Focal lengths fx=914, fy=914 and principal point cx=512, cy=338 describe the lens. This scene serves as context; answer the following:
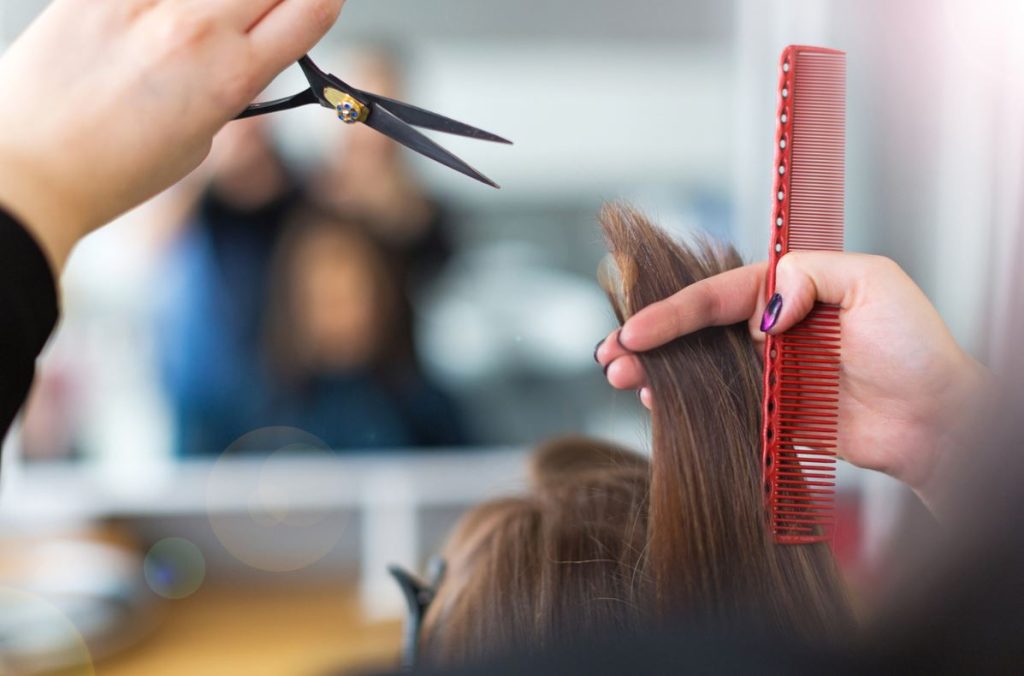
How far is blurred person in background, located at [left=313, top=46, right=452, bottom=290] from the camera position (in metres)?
1.84

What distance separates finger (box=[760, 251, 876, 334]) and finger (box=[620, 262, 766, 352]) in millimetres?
15

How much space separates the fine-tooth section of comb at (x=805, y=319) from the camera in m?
0.49

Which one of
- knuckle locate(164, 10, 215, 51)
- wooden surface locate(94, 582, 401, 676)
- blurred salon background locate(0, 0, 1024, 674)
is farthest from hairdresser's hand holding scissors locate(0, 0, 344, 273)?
blurred salon background locate(0, 0, 1024, 674)

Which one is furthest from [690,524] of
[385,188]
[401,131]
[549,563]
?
[385,188]

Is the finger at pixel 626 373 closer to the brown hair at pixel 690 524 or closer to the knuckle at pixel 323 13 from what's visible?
the brown hair at pixel 690 524

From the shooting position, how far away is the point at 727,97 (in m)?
2.04

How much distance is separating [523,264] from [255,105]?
1.64 metres

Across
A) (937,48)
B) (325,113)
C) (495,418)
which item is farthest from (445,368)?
Result: (937,48)

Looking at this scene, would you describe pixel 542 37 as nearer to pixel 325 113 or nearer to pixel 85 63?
pixel 325 113

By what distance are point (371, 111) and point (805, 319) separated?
0.83ft

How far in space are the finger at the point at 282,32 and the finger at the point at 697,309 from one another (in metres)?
0.22

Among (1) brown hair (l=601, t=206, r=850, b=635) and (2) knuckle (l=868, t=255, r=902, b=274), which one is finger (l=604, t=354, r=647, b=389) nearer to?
(1) brown hair (l=601, t=206, r=850, b=635)

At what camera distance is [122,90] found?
1.22 feet

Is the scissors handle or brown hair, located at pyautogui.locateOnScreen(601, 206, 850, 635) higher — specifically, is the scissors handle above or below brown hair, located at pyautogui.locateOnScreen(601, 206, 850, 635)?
above
